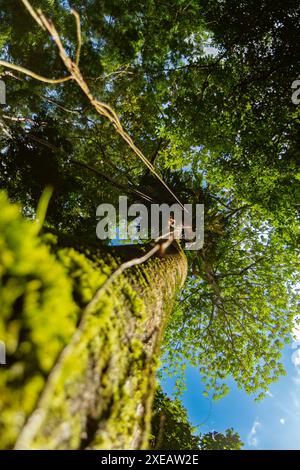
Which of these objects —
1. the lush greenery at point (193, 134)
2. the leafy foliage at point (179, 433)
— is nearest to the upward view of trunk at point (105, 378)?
the lush greenery at point (193, 134)

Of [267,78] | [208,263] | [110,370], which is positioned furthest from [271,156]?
[110,370]

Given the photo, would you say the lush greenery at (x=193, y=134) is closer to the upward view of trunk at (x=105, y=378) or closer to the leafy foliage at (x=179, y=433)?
the leafy foliage at (x=179, y=433)

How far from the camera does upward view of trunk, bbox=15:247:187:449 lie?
49.8 inches

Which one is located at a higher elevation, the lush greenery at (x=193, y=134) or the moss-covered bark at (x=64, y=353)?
the lush greenery at (x=193, y=134)

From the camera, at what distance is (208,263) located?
12000 millimetres

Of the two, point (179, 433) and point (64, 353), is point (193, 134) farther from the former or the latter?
point (179, 433)

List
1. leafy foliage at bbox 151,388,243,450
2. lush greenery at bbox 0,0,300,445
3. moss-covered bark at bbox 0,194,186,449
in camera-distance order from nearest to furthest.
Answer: moss-covered bark at bbox 0,194,186,449 < lush greenery at bbox 0,0,300,445 < leafy foliage at bbox 151,388,243,450

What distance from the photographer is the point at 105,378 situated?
5.43 ft

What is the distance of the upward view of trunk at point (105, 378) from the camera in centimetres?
126

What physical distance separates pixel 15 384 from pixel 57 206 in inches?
362

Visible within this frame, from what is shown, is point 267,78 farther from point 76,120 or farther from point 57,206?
point 57,206

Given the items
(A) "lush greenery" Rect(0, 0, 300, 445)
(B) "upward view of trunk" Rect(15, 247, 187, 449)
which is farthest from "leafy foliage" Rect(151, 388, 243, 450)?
(B) "upward view of trunk" Rect(15, 247, 187, 449)

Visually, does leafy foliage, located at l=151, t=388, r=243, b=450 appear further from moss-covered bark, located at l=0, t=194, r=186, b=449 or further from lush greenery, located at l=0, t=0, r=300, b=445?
moss-covered bark, located at l=0, t=194, r=186, b=449

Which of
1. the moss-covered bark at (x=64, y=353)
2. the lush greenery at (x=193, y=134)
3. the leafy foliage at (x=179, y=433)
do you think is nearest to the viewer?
the moss-covered bark at (x=64, y=353)
